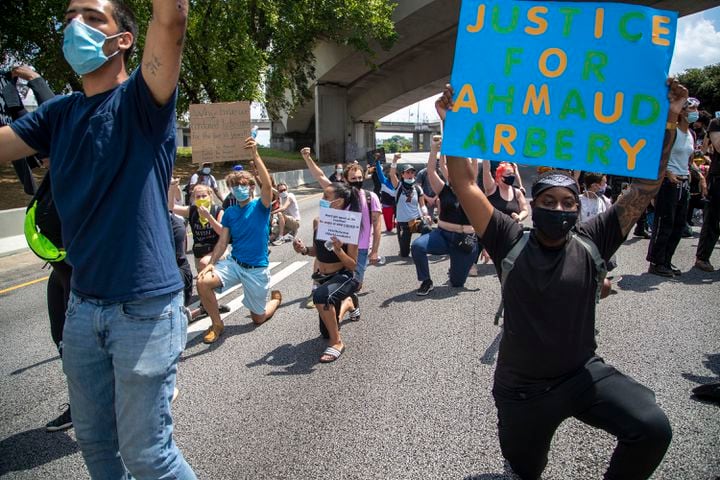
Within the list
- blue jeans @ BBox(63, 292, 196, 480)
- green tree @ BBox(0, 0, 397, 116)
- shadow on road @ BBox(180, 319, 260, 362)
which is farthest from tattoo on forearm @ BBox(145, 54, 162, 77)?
green tree @ BBox(0, 0, 397, 116)

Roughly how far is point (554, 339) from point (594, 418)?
41cm

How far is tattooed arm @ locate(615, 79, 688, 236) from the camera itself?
8.59 ft

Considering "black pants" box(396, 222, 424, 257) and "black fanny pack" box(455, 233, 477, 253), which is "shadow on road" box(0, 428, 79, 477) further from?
"black pants" box(396, 222, 424, 257)

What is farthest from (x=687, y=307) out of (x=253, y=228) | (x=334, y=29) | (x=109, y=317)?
(x=334, y=29)

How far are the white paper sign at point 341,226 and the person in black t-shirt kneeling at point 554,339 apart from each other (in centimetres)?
268

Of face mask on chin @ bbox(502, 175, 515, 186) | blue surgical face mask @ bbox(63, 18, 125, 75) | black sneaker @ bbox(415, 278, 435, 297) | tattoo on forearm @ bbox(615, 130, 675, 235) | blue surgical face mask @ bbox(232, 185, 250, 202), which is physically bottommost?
→ black sneaker @ bbox(415, 278, 435, 297)

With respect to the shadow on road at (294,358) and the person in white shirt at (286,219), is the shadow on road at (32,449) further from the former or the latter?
the person in white shirt at (286,219)

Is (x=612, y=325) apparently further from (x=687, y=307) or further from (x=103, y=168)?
(x=103, y=168)

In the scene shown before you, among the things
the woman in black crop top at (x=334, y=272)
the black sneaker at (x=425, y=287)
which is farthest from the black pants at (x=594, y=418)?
the black sneaker at (x=425, y=287)

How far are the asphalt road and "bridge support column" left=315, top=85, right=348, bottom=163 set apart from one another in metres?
35.7

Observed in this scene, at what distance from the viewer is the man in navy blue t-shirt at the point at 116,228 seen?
1863 millimetres

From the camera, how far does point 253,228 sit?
232 inches

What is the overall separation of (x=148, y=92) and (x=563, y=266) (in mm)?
2021

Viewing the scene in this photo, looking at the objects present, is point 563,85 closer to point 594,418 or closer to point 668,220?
point 594,418
